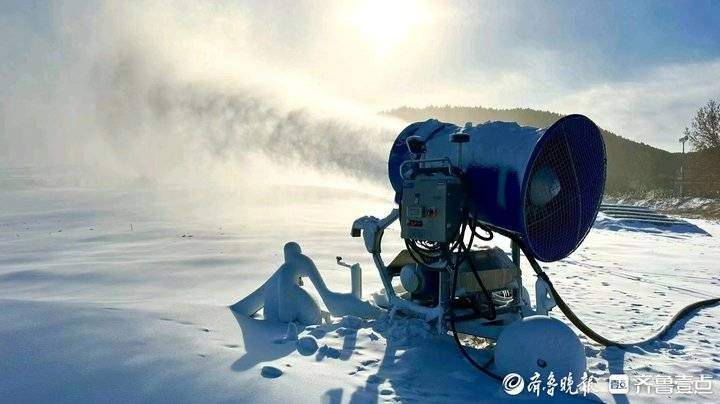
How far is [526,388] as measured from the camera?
3.60 m

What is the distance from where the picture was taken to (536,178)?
414 centimetres

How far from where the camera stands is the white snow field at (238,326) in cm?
321

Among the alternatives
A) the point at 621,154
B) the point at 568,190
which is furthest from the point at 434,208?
the point at 621,154

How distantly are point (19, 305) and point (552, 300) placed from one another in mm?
4518

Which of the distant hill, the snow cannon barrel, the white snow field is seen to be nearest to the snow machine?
the snow cannon barrel

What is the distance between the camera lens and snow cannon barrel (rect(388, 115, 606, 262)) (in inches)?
156

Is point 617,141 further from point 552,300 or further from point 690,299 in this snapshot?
point 552,300

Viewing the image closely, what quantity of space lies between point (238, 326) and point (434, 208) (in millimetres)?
1997

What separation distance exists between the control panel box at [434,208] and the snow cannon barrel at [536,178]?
0.14 meters

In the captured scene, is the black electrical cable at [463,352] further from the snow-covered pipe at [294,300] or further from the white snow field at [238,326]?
the snow-covered pipe at [294,300]

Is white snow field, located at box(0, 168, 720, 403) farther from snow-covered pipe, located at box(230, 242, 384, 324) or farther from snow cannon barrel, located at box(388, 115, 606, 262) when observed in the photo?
snow cannon barrel, located at box(388, 115, 606, 262)

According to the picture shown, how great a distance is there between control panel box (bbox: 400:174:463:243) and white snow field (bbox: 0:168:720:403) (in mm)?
A: 913

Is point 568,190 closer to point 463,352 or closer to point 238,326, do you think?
point 463,352

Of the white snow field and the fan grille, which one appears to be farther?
the fan grille
